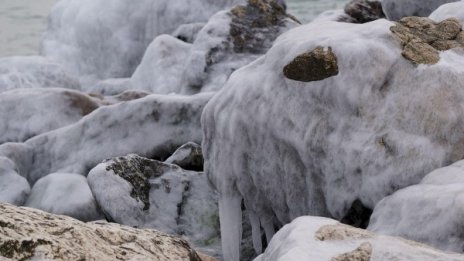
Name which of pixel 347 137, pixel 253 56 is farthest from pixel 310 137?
pixel 253 56

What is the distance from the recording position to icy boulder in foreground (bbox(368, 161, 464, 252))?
4484 millimetres

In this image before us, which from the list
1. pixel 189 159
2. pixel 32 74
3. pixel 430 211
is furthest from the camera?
pixel 32 74

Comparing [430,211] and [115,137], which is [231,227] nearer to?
[430,211]

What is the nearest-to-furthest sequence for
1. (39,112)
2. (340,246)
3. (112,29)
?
(340,246) → (39,112) → (112,29)

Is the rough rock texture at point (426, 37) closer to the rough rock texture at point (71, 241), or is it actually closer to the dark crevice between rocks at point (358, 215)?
the dark crevice between rocks at point (358, 215)

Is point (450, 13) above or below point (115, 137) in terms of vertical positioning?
above

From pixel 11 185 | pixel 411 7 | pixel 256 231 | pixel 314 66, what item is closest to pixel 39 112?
pixel 11 185

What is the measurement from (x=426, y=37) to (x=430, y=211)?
2.10 m

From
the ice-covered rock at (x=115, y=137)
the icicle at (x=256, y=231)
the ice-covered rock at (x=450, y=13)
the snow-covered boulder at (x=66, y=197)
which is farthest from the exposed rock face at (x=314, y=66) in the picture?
the ice-covered rock at (x=115, y=137)

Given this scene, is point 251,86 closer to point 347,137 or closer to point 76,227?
point 347,137


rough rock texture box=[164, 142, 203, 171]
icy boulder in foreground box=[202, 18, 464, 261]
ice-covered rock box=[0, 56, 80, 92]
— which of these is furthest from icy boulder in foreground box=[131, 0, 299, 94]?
icy boulder in foreground box=[202, 18, 464, 261]

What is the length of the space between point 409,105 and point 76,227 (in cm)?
268

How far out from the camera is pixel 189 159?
8.39m

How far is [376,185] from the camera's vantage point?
5.65 m
